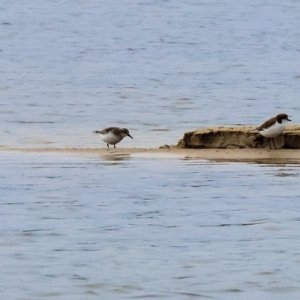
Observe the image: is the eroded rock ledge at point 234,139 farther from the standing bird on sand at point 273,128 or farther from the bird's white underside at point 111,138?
the bird's white underside at point 111,138

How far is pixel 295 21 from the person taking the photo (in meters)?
45.6

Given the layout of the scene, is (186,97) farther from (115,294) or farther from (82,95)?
(115,294)

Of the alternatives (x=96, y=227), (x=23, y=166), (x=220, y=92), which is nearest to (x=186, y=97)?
(x=220, y=92)

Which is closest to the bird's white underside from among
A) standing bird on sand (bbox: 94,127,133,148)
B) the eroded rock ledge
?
standing bird on sand (bbox: 94,127,133,148)

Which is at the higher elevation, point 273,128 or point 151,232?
point 273,128

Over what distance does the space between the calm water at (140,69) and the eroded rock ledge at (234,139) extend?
2.07m

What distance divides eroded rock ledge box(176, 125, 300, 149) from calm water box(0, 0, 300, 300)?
83 cm

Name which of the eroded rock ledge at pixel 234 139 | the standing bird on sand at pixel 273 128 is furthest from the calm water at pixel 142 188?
the standing bird on sand at pixel 273 128

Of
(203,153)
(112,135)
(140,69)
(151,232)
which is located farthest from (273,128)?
(140,69)

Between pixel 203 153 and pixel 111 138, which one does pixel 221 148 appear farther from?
pixel 111 138

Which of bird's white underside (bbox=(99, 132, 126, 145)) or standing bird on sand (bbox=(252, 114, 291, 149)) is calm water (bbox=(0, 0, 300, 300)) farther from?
standing bird on sand (bbox=(252, 114, 291, 149))

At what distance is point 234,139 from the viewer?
15.2 metres

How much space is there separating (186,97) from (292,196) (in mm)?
13062

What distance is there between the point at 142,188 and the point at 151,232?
7.75 ft
